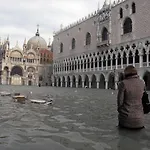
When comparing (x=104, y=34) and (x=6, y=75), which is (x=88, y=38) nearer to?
(x=104, y=34)

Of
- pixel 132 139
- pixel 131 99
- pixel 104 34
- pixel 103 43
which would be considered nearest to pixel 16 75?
pixel 104 34

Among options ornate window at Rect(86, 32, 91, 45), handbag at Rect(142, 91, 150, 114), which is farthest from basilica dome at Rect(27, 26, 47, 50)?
handbag at Rect(142, 91, 150, 114)

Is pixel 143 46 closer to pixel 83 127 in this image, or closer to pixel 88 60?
pixel 88 60

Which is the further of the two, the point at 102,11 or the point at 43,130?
the point at 102,11

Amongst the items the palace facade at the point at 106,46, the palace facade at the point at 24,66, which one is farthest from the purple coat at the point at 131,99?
the palace facade at the point at 24,66

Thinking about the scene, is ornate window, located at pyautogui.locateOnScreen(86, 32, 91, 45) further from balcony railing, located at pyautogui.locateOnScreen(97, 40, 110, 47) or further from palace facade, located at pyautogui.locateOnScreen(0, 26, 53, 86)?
palace facade, located at pyautogui.locateOnScreen(0, 26, 53, 86)

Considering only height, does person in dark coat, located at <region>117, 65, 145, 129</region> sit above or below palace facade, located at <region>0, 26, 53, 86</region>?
below

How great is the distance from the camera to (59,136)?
549 centimetres

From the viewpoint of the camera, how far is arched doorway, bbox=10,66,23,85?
67.9 meters

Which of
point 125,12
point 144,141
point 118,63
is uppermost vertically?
point 125,12

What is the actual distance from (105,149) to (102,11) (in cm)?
4337

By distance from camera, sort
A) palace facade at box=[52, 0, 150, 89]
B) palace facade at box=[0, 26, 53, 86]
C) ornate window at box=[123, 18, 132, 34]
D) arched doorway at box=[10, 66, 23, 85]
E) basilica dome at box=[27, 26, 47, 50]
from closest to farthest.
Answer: palace facade at box=[52, 0, 150, 89] < ornate window at box=[123, 18, 132, 34] < palace facade at box=[0, 26, 53, 86] < arched doorway at box=[10, 66, 23, 85] < basilica dome at box=[27, 26, 47, 50]

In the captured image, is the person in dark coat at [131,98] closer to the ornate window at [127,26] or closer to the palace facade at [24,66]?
the ornate window at [127,26]

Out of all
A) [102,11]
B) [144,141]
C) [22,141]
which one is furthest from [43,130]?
[102,11]
